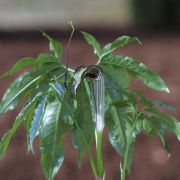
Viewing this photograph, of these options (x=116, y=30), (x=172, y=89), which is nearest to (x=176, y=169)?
(x=172, y=89)

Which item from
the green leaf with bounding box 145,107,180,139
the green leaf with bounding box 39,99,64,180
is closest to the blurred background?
the green leaf with bounding box 145,107,180,139

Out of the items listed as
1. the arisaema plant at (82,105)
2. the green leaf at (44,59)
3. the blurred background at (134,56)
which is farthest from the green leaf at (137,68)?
the blurred background at (134,56)

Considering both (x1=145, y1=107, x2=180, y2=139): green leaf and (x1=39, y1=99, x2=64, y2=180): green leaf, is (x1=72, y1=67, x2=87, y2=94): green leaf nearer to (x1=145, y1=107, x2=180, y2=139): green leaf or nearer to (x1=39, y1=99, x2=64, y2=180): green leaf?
(x1=39, y1=99, x2=64, y2=180): green leaf

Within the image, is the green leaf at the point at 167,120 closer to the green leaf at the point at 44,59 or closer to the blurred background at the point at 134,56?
the green leaf at the point at 44,59

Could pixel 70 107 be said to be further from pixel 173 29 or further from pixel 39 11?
pixel 39 11

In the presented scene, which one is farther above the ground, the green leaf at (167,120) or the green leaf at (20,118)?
the green leaf at (20,118)

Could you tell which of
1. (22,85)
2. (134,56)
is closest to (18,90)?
(22,85)

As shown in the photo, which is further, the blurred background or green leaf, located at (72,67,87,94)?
the blurred background

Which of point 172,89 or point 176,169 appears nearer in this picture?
point 176,169
